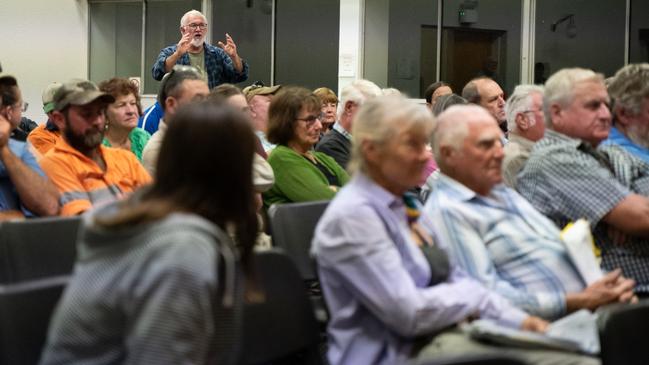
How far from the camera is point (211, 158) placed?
57.1 inches

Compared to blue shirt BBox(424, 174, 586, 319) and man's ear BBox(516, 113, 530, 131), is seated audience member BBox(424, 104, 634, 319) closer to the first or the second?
blue shirt BBox(424, 174, 586, 319)

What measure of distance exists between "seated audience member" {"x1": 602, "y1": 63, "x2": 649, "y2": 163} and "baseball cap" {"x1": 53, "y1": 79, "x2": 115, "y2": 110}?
73.5 inches

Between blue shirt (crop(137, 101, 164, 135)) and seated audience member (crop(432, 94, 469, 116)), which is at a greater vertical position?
seated audience member (crop(432, 94, 469, 116))

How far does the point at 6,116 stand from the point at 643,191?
2.37 meters

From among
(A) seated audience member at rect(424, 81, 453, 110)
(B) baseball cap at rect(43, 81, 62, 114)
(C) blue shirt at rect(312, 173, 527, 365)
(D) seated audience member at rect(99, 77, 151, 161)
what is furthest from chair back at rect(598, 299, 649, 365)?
(A) seated audience member at rect(424, 81, 453, 110)

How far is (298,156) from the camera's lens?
3947 millimetres

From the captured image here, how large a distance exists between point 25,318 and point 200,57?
423 cm

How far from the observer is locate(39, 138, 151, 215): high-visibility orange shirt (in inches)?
127

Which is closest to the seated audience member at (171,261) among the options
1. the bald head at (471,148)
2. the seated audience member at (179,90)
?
the bald head at (471,148)

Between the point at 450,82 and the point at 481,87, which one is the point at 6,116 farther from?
the point at 450,82

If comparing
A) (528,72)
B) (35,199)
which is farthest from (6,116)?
(528,72)

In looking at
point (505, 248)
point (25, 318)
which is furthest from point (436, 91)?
point (25, 318)

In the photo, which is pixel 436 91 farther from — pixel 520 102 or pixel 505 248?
pixel 505 248

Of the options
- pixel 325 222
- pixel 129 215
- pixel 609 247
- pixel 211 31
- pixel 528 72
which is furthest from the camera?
pixel 211 31
